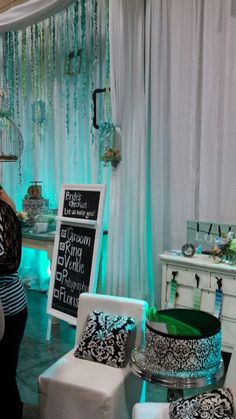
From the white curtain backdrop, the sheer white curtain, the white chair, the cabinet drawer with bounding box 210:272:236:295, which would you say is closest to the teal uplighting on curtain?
the sheer white curtain

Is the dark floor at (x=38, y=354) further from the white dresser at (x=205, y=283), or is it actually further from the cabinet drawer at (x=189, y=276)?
the cabinet drawer at (x=189, y=276)

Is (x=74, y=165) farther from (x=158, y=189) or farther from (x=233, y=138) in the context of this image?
(x=233, y=138)

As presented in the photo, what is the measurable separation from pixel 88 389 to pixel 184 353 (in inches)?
18.9

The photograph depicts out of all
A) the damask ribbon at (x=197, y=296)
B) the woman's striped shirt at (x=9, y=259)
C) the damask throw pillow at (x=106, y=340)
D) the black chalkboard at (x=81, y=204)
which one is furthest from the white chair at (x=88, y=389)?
the black chalkboard at (x=81, y=204)

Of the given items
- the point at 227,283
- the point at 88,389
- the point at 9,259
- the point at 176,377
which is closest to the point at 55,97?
the point at 227,283

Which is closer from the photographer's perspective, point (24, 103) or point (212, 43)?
point (212, 43)

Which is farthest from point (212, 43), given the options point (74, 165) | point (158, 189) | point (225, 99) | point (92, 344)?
point (92, 344)

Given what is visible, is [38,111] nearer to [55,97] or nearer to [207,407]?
[55,97]

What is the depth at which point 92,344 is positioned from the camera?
2.03 metres

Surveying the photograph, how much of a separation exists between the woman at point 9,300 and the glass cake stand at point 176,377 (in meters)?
0.54

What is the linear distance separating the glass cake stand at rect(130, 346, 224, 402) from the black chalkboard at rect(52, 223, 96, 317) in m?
1.28

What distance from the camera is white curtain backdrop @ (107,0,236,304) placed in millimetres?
2783

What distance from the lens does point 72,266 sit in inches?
120

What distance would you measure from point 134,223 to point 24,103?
2146mm
